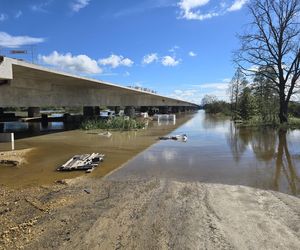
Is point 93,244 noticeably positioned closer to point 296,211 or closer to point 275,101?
point 296,211

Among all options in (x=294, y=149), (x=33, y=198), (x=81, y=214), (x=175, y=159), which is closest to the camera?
(x=81, y=214)

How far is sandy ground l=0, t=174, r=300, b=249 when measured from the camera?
6184 mm

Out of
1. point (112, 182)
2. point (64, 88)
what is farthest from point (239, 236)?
point (64, 88)

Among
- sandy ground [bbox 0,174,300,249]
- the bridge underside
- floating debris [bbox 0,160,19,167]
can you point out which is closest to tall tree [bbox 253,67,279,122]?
the bridge underside

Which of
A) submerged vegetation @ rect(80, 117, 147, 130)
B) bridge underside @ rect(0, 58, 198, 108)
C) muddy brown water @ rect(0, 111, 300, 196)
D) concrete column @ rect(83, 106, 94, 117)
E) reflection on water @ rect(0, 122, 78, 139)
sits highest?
bridge underside @ rect(0, 58, 198, 108)

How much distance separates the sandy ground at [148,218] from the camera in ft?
20.3

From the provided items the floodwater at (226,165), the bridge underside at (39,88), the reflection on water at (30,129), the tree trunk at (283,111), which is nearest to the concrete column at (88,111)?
the bridge underside at (39,88)

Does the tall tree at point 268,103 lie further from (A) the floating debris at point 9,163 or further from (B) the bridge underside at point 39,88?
(A) the floating debris at point 9,163

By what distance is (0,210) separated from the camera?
26.6 feet

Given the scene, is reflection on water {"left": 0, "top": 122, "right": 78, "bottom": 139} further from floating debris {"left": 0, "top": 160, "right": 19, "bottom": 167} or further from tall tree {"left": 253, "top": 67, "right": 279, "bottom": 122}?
tall tree {"left": 253, "top": 67, "right": 279, "bottom": 122}

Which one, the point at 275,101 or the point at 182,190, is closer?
the point at 182,190

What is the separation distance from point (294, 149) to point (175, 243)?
50.8ft

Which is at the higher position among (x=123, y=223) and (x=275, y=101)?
(x=275, y=101)

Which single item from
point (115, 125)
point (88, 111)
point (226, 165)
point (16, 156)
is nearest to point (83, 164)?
point (16, 156)
